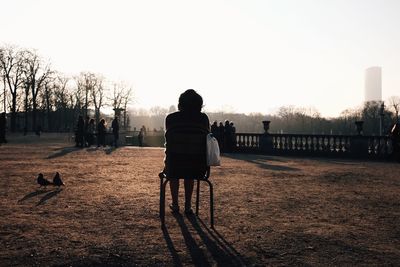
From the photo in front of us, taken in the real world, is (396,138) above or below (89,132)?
below

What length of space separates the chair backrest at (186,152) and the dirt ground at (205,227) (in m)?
0.68

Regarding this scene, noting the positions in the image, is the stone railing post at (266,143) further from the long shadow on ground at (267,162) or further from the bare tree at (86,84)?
the bare tree at (86,84)

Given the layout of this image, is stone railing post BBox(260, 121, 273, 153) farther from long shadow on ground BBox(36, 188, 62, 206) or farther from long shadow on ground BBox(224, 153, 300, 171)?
long shadow on ground BBox(36, 188, 62, 206)

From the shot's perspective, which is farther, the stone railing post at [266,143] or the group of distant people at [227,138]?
the group of distant people at [227,138]

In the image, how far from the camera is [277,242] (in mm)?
4492

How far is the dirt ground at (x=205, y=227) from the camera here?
3.93 m

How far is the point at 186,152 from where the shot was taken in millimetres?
5441

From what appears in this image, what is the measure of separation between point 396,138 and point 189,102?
12892mm

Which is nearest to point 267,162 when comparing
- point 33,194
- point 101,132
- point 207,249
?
point 33,194

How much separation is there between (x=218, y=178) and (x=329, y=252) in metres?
6.61

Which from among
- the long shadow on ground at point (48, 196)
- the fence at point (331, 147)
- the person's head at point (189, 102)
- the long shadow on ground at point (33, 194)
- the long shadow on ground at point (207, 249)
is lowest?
the long shadow on ground at point (207, 249)

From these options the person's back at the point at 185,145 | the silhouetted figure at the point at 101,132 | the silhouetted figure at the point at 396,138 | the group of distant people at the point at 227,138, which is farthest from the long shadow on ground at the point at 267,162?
the silhouetted figure at the point at 101,132

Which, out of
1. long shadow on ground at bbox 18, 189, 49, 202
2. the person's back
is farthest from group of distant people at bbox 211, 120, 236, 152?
the person's back

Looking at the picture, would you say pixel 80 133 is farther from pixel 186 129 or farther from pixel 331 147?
pixel 186 129
